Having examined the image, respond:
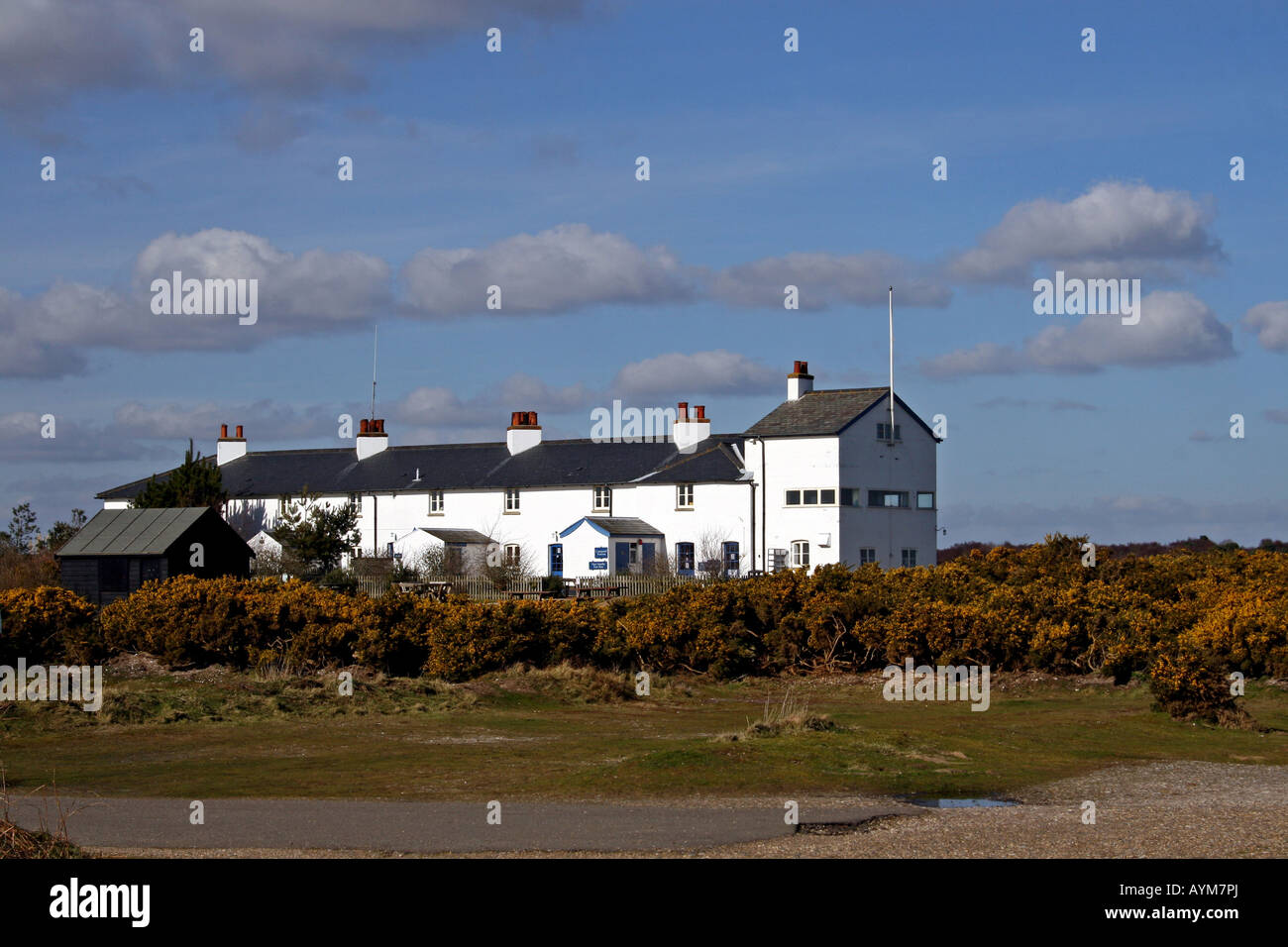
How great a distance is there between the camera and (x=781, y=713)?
1891 cm

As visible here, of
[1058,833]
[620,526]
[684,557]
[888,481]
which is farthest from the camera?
[620,526]

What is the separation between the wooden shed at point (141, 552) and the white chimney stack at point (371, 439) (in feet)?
90.5

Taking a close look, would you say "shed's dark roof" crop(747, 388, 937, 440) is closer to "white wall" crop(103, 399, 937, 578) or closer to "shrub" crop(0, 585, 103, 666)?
"white wall" crop(103, 399, 937, 578)

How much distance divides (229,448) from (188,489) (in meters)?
13.7

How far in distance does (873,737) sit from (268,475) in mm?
55275

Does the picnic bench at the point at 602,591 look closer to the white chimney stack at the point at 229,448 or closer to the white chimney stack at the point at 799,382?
the white chimney stack at the point at 799,382

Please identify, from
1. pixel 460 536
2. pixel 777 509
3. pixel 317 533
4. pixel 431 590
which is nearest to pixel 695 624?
pixel 431 590

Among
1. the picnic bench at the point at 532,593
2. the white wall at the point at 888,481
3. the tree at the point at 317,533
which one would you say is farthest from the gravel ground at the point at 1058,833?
the tree at the point at 317,533

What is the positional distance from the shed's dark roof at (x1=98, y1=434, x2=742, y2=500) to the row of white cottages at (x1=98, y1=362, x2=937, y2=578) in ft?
0.31

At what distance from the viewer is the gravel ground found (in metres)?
10.5

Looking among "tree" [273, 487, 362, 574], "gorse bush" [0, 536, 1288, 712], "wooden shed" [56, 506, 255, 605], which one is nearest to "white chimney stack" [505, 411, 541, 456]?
"tree" [273, 487, 362, 574]

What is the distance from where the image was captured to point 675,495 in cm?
5797

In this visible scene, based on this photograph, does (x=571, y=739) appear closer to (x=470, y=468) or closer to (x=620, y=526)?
(x=620, y=526)
